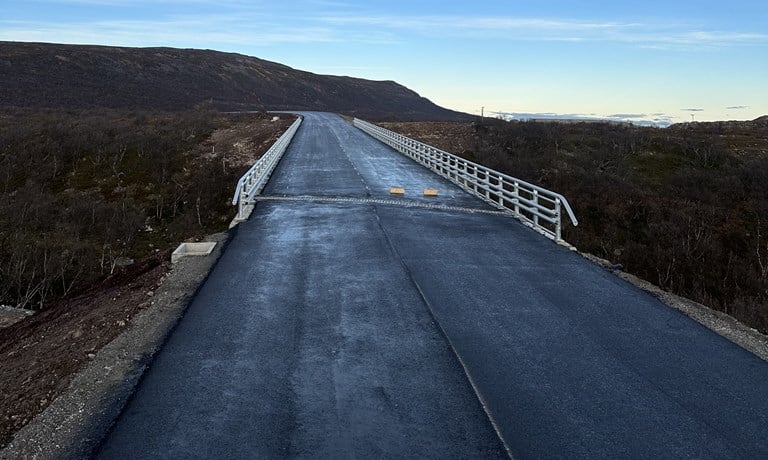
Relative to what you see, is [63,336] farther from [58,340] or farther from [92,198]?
[92,198]

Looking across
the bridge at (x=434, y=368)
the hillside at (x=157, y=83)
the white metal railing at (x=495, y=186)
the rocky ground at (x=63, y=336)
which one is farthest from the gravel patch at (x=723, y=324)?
the hillside at (x=157, y=83)

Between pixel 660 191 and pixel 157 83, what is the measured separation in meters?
123

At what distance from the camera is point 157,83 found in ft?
446

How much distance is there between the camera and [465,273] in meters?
10.4

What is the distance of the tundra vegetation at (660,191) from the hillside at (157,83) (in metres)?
58.7

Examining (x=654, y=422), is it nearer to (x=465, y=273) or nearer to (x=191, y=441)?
(x=191, y=441)

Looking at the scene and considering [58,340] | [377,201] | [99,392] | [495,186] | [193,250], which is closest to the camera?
[99,392]

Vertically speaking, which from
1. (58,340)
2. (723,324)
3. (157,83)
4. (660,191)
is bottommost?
(660,191)

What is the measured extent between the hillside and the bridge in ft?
314

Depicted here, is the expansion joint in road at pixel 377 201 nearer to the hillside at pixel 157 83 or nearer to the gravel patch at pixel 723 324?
the gravel patch at pixel 723 324

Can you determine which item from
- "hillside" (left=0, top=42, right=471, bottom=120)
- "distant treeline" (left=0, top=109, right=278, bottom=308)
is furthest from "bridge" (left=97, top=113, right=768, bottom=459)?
"hillside" (left=0, top=42, right=471, bottom=120)

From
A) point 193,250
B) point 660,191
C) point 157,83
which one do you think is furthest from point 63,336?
point 157,83

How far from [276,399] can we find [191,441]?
3.21ft

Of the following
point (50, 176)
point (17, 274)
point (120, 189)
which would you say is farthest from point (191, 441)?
point (50, 176)
